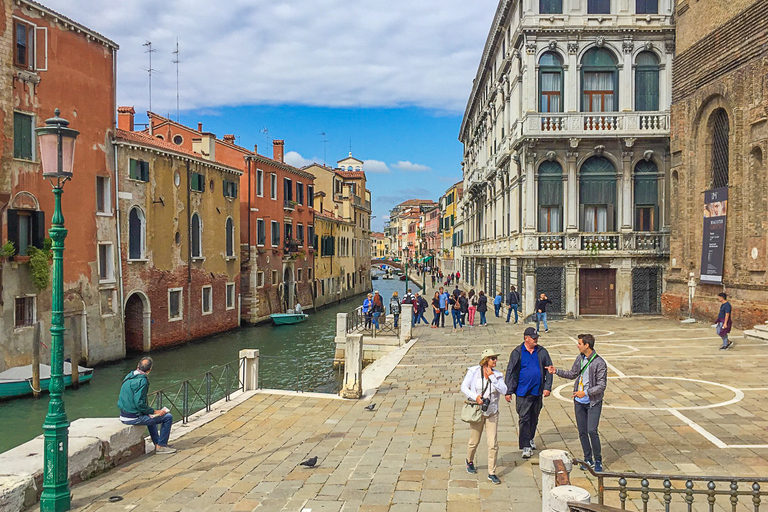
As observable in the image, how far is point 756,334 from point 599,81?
1166 centimetres

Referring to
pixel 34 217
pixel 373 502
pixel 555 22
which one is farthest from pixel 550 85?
pixel 373 502

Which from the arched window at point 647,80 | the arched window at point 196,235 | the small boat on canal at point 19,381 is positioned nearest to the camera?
the small boat on canal at point 19,381

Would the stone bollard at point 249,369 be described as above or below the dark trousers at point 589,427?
below

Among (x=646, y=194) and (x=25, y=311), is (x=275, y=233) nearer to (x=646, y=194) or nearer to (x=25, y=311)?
(x=25, y=311)

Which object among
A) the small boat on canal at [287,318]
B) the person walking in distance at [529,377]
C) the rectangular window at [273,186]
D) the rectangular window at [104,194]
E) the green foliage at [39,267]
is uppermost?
the rectangular window at [273,186]

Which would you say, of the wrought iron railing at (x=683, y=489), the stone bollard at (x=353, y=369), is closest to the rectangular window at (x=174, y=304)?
the stone bollard at (x=353, y=369)

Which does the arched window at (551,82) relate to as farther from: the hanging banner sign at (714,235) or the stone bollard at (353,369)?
the stone bollard at (353,369)

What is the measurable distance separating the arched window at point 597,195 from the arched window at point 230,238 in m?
18.3

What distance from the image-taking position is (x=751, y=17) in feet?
59.9

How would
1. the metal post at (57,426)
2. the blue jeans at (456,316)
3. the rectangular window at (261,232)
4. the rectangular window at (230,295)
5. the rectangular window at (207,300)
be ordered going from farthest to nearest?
the rectangular window at (261,232)
the rectangular window at (230,295)
the rectangular window at (207,300)
the blue jeans at (456,316)
the metal post at (57,426)

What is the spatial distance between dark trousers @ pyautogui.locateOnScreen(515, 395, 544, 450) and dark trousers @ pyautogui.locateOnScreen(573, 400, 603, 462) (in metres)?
0.56

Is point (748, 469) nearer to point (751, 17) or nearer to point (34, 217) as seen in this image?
point (751, 17)

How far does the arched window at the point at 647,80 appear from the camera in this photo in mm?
23750

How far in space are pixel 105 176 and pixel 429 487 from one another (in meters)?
20.7
